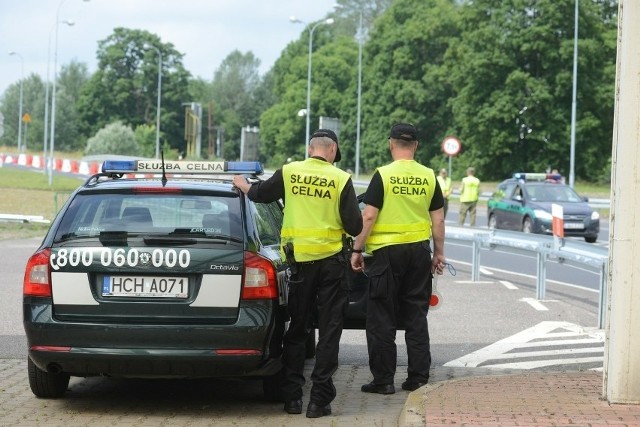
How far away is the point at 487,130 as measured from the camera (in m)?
77.0

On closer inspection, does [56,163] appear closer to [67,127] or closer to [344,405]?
[67,127]

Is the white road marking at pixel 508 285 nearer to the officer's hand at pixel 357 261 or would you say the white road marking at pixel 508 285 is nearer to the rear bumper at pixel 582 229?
the officer's hand at pixel 357 261

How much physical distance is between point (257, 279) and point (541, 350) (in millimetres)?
4479

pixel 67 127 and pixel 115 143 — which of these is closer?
pixel 115 143

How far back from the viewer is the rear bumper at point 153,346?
741 centimetres

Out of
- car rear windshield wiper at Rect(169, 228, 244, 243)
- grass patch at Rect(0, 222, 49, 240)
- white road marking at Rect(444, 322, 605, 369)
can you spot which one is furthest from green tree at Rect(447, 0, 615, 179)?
car rear windshield wiper at Rect(169, 228, 244, 243)

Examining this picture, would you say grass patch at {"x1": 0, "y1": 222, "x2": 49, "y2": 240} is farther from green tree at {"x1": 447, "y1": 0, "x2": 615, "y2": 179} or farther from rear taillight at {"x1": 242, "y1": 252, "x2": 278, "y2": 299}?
green tree at {"x1": 447, "y1": 0, "x2": 615, "y2": 179}

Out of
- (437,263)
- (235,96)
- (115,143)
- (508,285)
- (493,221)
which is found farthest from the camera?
(235,96)

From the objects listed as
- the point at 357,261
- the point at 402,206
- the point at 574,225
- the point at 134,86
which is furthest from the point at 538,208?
the point at 134,86

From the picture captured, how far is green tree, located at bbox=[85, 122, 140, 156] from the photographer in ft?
351

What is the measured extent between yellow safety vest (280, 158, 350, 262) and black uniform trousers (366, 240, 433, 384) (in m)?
0.78

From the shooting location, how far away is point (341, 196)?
7.89m

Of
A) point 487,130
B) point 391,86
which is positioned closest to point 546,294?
point 487,130

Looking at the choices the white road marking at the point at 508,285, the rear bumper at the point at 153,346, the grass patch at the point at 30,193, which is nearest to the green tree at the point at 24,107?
the grass patch at the point at 30,193
